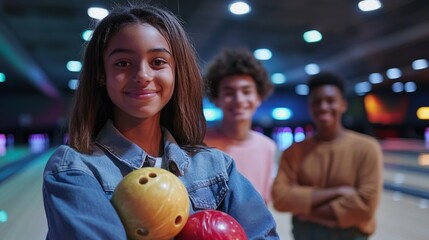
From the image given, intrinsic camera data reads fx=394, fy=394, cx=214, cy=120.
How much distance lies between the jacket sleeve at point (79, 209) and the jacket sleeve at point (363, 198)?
99 centimetres

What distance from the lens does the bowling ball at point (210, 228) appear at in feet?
2.30

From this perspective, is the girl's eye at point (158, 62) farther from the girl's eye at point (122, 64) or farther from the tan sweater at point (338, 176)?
the tan sweater at point (338, 176)

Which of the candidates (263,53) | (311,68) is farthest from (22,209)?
(311,68)

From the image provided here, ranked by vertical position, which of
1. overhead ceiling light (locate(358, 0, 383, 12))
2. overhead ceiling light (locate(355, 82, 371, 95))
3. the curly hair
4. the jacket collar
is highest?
overhead ceiling light (locate(358, 0, 383, 12))

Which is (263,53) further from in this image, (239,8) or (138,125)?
(138,125)

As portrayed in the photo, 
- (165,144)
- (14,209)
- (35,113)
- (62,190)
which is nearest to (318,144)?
(165,144)

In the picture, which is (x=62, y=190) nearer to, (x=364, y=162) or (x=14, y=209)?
(x=364, y=162)

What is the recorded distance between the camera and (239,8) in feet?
15.9

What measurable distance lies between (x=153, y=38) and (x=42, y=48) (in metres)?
7.47

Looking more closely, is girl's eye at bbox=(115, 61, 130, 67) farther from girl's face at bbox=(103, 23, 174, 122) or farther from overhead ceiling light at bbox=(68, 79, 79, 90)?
overhead ceiling light at bbox=(68, 79, 79, 90)

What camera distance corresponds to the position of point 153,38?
809 millimetres

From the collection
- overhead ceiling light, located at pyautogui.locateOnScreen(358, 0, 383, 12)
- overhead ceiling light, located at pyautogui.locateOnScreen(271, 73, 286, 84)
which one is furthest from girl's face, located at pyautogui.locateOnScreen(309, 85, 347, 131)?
overhead ceiling light, located at pyautogui.locateOnScreen(271, 73, 286, 84)

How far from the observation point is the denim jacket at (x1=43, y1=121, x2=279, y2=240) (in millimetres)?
668

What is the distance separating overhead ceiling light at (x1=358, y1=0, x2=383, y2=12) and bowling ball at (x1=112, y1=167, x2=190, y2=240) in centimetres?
Result: 455
